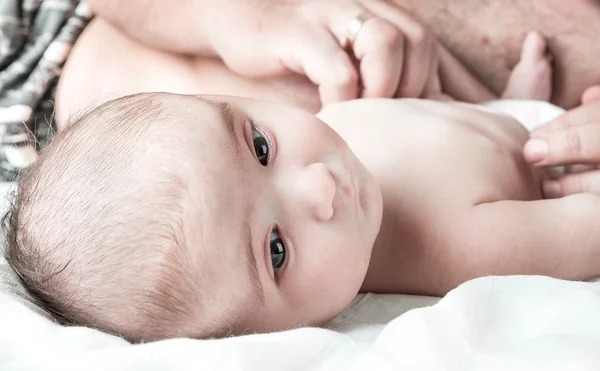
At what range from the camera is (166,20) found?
1416 mm

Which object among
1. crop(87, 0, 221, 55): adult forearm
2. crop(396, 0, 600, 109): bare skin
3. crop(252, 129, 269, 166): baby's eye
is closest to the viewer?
crop(252, 129, 269, 166): baby's eye

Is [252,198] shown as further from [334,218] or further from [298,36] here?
[298,36]

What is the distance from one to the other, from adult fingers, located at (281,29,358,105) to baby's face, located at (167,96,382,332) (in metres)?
0.25

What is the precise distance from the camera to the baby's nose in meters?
0.85

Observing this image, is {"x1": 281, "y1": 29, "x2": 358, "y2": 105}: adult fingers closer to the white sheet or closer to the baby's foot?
the baby's foot

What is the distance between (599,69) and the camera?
1.30 metres

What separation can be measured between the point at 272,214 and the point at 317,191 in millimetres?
69

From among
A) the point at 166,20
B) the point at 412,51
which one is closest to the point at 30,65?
the point at 166,20

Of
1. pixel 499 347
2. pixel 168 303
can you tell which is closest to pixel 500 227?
pixel 499 347

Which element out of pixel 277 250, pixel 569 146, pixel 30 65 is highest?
pixel 569 146

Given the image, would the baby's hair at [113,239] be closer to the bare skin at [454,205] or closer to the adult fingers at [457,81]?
the bare skin at [454,205]

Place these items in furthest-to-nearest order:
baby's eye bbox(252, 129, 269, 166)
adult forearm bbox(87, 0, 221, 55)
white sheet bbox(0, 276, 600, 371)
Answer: adult forearm bbox(87, 0, 221, 55) → baby's eye bbox(252, 129, 269, 166) → white sheet bbox(0, 276, 600, 371)

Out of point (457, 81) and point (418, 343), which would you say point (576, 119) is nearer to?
point (457, 81)

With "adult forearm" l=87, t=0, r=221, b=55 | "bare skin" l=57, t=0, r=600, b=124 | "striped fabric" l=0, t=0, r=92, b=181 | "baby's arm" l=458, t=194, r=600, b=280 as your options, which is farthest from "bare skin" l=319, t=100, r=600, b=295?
"striped fabric" l=0, t=0, r=92, b=181
